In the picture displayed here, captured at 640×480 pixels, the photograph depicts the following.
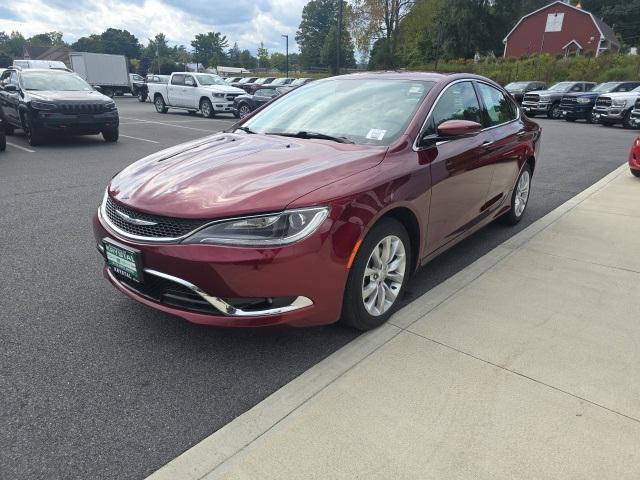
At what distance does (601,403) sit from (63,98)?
1135 centimetres

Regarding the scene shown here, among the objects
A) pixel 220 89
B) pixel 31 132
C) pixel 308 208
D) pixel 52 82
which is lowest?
pixel 31 132

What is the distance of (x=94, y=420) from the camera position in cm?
233

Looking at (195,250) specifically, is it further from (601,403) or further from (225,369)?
(601,403)

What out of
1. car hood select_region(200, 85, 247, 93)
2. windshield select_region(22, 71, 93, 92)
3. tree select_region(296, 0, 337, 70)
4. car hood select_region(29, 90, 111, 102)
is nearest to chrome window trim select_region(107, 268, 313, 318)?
car hood select_region(29, 90, 111, 102)

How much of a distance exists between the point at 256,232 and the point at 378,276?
36.8 inches

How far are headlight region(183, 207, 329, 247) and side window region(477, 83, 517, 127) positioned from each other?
105 inches

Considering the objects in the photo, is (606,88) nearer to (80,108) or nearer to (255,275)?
(80,108)

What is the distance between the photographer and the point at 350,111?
3744mm

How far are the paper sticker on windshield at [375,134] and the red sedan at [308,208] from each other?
14mm

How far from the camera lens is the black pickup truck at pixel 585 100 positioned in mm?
20766

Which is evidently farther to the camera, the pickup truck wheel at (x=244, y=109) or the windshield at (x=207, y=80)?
the windshield at (x=207, y=80)

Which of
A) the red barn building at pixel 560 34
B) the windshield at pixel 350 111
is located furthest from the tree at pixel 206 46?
the windshield at pixel 350 111

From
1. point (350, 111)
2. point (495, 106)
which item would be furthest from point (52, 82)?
point (495, 106)

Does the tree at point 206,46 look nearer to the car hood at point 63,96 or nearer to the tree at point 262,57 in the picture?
the tree at point 262,57
